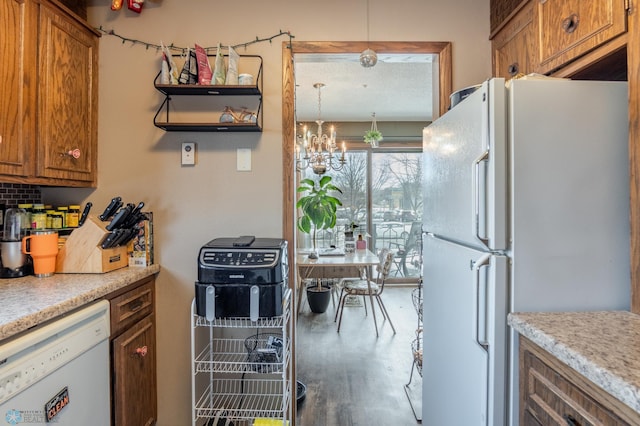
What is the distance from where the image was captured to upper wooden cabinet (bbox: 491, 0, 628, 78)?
1106 mm

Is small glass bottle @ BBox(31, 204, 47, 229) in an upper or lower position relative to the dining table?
upper

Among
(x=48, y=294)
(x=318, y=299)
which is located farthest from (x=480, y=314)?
(x=318, y=299)

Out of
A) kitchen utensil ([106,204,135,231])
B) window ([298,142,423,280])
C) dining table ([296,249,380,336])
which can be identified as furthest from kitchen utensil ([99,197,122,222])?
window ([298,142,423,280])

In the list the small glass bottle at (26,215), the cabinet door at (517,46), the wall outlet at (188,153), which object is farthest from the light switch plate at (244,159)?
the cabinet door at (517,46)

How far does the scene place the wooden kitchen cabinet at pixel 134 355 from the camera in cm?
150

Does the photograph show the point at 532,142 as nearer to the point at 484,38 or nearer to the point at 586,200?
the point at 586,200

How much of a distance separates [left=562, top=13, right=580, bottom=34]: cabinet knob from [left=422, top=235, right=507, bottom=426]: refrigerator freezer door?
0.89 m

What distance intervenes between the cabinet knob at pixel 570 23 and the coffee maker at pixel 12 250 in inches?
93.5

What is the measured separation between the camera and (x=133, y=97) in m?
1.89

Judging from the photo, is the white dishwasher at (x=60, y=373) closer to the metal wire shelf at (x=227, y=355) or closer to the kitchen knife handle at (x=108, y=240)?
the kitchen knife handle at (x=108, y=240)

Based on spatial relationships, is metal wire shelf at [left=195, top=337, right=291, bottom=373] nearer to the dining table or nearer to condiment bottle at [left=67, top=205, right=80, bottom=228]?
condiment bottle at [left=67, top=205, right=80, bottom=228]

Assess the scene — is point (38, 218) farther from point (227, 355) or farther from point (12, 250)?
point (227, 355)

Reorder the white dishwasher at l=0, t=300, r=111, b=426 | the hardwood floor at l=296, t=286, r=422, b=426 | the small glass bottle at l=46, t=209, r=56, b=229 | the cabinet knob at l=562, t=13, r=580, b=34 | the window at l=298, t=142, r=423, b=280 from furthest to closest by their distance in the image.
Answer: the window at l=298, t=142, r=423, b=280, the hardwood floor at l=296, t=286, r=422, b=426, the small glass bottle at l=46, t=209, r=56, b=229, the cabinet knob at l=562, t=13, r=580, b=34, the white dishwasher at l=0, t=300, r=111, b=426

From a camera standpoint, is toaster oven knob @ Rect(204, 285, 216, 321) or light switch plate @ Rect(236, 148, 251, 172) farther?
light switch plate @ Rect(236, 148, 251, 172)
